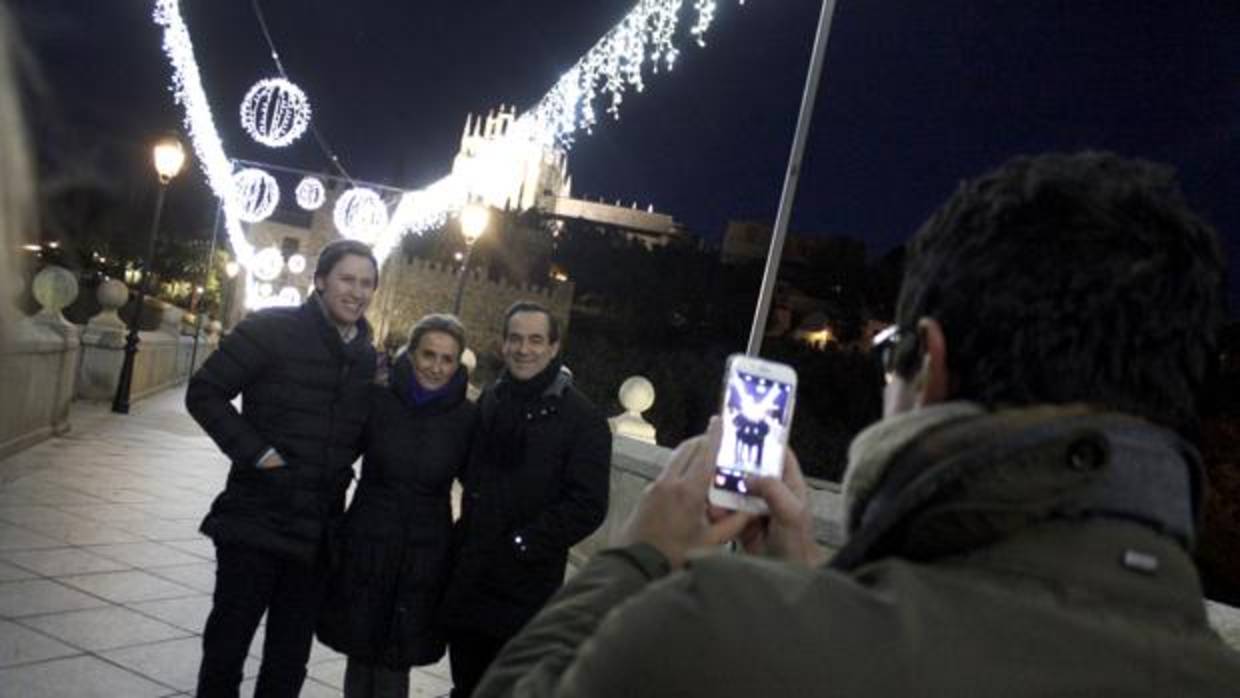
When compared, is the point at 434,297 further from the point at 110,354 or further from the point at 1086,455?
the point at 1086,455

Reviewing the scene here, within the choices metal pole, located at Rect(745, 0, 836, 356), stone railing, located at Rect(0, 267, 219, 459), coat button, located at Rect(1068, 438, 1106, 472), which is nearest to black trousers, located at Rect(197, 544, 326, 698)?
stone railing, located at Rect(0, 267, 219, 459)

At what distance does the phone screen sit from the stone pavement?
352 cm

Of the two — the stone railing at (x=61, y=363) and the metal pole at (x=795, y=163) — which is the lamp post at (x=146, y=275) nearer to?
the stone railing at (x=61, y=363)

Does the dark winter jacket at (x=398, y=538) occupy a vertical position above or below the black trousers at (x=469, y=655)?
above

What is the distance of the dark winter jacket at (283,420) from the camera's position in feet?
11.7

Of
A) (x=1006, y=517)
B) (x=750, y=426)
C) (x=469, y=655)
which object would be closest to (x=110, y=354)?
(x=469, y=655)

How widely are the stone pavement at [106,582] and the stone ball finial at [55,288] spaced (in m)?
3.34

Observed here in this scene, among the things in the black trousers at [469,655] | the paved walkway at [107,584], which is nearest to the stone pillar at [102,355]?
the paved walkway at [107,584]

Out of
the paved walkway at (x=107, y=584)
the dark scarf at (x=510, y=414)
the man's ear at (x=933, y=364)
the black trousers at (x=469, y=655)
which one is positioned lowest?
the paved walkway at (x=107, y=584)

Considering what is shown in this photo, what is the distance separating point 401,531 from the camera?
3621 mm

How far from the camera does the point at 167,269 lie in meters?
52.3

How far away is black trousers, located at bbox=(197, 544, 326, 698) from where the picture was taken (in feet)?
11.5

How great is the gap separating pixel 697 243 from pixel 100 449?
74013 mm

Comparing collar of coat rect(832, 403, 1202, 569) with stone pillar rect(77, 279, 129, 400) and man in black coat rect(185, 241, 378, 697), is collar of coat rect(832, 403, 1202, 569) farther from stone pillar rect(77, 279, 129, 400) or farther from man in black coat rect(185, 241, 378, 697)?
stone pillar rect(77, 279, 129, 400)
